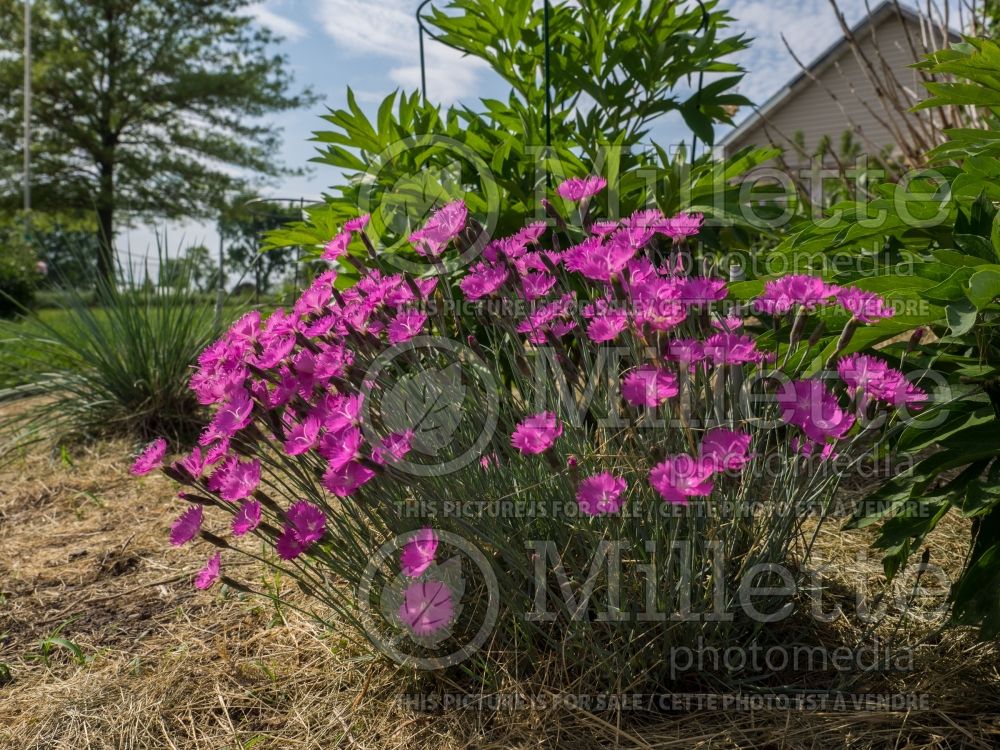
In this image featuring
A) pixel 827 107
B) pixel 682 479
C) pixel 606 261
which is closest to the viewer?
pixel 682 479

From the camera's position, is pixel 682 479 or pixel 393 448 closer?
pixel 682 479

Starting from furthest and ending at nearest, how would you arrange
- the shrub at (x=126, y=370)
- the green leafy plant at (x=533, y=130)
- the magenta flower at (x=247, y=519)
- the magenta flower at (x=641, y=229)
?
the shrub at (x=126, y=370) → the green leafy plant at (x=533, y=130) → the magenta flower at (x=641, y=229) → the magenta flower at (x=247, y=519)

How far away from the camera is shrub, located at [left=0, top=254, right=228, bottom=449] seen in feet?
11.5

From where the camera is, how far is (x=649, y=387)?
1078 mm

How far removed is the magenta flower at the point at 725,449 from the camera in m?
1.02

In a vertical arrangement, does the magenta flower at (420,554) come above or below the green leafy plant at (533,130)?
below

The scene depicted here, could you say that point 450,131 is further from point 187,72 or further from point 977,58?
point 187,72

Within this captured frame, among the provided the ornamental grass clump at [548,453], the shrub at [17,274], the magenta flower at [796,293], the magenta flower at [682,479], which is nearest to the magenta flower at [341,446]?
the ornamental grass clump at [548,453]

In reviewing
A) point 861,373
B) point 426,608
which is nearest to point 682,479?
point 861,373

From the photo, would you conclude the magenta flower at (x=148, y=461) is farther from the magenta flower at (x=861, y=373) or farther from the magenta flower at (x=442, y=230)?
the magenta flower at (x=861, y=373)

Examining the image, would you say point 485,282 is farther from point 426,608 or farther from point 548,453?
point 426,608

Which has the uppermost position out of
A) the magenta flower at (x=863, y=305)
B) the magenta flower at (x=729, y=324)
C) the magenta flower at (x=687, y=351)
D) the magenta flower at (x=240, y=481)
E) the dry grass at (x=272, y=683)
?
the magenta flower at (x=863, y=305)

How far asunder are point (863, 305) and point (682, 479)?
47 cm

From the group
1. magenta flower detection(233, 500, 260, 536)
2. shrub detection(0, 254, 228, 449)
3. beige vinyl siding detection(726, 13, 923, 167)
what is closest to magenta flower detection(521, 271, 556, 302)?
magenta flower detection(233, 500, 260, 536)
